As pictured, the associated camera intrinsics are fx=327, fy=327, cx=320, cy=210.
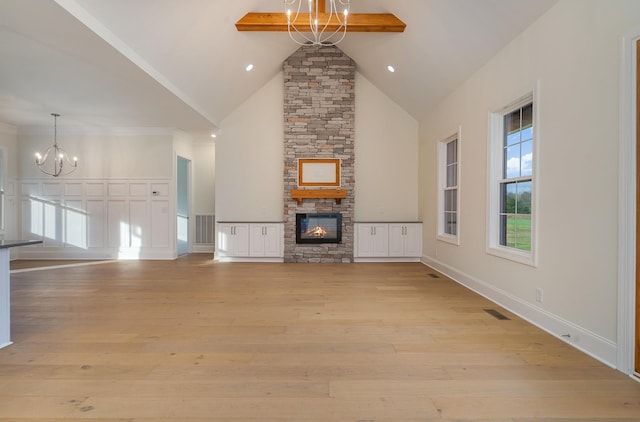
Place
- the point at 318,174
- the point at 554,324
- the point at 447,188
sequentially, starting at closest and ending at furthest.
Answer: the point at 554,324 → the point at 447,188 → the point at 318,174

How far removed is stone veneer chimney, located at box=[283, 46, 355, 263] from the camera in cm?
686

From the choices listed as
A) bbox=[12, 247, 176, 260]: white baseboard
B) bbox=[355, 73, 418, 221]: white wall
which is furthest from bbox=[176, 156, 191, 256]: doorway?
bbox=[355, 73, 418, 221]: white wall

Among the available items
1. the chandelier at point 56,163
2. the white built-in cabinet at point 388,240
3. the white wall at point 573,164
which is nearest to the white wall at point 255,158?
the white built-in cabinet at point 388,240

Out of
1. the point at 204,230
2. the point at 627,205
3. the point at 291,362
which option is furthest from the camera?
the point at 204,230

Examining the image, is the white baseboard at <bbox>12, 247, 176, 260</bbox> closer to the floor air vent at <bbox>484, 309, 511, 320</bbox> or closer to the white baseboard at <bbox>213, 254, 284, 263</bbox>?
the white baseboard at <bbox>213, 254, 284, 263</bbox>

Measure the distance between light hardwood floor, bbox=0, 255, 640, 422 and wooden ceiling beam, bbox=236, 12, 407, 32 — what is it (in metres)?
3.77

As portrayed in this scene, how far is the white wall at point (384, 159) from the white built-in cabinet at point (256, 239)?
1.78 m

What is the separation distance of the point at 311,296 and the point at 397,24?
396 cm

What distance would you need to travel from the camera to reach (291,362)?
2.41 m

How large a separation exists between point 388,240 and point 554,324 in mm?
4031

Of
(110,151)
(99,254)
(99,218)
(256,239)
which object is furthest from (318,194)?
(99,254)

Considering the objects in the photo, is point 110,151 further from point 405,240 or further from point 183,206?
point 405,240

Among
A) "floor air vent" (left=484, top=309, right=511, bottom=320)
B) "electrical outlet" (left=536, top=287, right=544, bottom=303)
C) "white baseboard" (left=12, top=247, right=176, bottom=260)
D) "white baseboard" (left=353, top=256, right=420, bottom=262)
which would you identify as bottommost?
"floor air vent" (left=484, top=309, right=511, bottom=320)

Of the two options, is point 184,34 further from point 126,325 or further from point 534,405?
point 534,405
